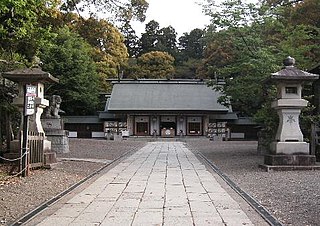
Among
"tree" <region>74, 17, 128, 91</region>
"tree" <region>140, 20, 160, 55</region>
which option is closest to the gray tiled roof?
"tree" <region>74, 17, 128, 91</region>

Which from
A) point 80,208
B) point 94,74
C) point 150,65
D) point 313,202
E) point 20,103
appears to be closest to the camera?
point 80,208

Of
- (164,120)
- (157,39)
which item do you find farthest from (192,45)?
(164,120)

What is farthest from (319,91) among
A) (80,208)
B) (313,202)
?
(80,208)

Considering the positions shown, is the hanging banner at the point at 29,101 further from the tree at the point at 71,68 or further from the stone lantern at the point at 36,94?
the tree at the point at 71,68

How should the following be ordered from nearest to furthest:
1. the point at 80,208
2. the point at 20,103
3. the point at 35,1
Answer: the point at 80,208 → the point at 35,1 → the point at 20,103

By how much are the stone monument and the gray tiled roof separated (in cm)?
2000

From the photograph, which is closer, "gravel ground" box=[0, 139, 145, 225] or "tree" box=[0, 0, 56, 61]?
"gravel ground" box=[0, 139, 145, 225]

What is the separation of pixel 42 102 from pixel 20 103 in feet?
2.08

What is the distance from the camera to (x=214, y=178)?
1073 centimetres

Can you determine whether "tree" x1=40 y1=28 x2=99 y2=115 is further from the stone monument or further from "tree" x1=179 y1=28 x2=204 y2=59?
"tree" x1=179 y1=28 x2=204 y2=59

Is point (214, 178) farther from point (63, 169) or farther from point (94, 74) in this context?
point (94, 74)

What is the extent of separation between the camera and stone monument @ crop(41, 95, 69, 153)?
19281 mm

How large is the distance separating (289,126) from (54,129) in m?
11.3

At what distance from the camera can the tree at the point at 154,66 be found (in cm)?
5281
